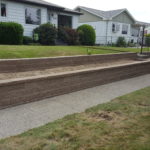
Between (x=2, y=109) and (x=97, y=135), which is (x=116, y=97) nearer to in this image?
(x=97, y=135)

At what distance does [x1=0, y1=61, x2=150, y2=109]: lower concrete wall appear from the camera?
4.08 metres

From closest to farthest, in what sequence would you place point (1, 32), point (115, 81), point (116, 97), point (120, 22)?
1. point (116, 97)
2. point (115, 81)
3. point (1, 32)
4. point (120, 22)

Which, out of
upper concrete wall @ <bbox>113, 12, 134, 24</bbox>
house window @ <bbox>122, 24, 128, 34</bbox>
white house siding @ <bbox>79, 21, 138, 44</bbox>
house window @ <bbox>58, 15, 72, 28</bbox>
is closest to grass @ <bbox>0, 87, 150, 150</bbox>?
house window @ <bbox>58, 15, 72, 28</bbox>

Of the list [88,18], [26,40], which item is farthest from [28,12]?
[88,18]

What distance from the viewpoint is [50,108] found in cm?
419

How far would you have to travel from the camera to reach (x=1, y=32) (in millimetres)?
11961

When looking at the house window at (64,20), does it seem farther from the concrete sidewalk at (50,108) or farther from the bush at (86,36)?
the concrete sidewalk at (50,108)

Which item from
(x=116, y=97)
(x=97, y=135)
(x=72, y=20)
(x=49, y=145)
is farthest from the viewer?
(x=72, y=20)

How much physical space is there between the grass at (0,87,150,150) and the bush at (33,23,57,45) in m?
11.5

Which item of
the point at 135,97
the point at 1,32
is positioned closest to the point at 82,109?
the point at 135,97

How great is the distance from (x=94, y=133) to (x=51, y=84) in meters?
2.17

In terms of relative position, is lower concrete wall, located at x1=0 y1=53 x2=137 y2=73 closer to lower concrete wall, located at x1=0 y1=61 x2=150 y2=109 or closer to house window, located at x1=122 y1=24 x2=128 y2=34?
lower concrete wall, located at x1=0 y1=61 x2=150 y2=109

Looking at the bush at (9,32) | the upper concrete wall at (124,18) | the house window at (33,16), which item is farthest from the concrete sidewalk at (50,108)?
the upper concrete wall at (124,18)

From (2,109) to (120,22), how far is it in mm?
27049
